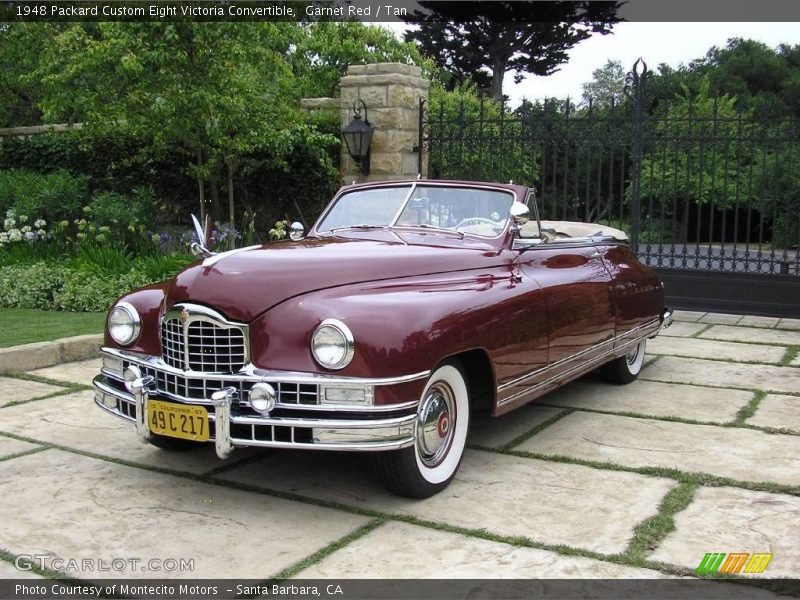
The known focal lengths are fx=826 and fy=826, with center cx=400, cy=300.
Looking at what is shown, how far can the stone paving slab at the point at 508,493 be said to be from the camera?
3395 mm

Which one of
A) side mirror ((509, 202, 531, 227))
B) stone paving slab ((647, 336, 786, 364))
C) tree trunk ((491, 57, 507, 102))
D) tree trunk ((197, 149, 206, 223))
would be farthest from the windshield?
tree trunk ((491, 57, 507, 102))

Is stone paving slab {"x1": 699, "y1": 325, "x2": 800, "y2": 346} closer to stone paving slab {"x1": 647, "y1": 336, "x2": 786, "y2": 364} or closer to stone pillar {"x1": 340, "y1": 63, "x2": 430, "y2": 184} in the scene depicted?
stone paving slab {"x1": 647, "y1": 336, "x2": 786, "y2": 364}

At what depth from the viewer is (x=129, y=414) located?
393 cm

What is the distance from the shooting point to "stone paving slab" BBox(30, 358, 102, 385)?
236 inches

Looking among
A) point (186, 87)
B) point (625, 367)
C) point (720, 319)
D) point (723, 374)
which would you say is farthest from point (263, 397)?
point (720, 319)

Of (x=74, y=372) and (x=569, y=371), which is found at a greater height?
(x=569, y=371)

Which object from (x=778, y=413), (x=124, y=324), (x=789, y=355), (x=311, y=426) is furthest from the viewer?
(x=789, y=355)

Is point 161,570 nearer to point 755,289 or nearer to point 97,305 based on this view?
point 97,305

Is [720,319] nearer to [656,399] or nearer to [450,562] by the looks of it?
[656,399]

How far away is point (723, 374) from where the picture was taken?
255 inches

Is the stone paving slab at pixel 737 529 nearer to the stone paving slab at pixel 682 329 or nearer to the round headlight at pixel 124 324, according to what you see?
the round headlight at pixel 124 324

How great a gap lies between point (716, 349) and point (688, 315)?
2.56 m

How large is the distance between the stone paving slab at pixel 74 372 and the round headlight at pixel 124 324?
2.01 m

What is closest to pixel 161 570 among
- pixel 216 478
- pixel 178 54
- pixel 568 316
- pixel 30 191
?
pixel 216 478
